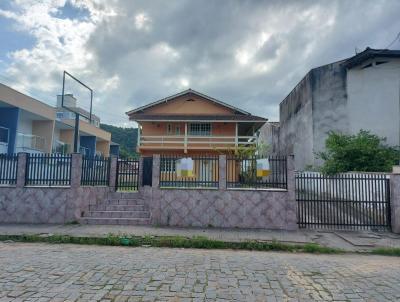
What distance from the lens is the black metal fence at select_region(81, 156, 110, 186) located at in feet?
35.9

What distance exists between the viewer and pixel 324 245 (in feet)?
26.3

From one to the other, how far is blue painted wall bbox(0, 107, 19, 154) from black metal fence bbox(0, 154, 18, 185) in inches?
455

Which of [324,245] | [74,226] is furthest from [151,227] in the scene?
[324,245]

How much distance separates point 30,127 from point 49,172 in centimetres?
1742

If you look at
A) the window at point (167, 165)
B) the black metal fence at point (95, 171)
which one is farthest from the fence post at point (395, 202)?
the black metal fence at point (95, 171)

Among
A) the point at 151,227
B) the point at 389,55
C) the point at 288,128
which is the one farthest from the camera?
the point at 288,128

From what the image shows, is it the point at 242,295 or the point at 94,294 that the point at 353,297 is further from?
the point at 94,294

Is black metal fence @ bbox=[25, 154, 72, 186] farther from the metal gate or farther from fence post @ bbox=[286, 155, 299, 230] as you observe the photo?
fence post @ bbox=[286, 155, 299, 230]

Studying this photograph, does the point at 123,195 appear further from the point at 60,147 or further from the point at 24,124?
the point at 60,147

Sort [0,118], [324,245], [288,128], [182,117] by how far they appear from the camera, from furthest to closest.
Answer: [288,128] < [182,117] < [0,118] < [324,245]

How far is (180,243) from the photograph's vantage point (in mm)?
7895

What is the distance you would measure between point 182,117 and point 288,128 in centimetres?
990

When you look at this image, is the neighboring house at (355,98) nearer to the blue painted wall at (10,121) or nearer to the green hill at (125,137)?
the blue painted wall at (10,121)

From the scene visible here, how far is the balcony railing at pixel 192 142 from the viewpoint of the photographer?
2348 centimetres
